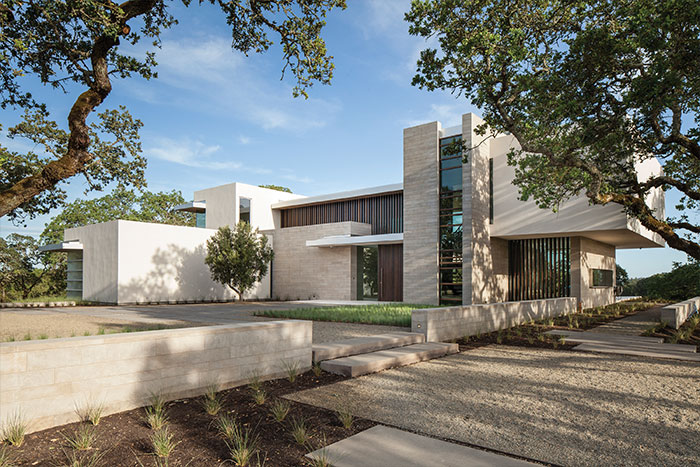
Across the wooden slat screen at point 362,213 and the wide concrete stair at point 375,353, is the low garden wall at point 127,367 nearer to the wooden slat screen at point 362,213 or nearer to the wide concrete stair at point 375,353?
the wide concrete stair at point 375,353

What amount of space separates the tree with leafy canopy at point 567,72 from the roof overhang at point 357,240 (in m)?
11.4

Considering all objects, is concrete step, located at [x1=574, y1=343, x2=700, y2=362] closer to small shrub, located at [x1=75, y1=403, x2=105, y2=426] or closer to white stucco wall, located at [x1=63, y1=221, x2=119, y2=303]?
small shrub, located at [x1=75, y1=403, x2=105, y2=426]

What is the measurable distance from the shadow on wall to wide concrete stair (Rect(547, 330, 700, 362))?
1926 cm

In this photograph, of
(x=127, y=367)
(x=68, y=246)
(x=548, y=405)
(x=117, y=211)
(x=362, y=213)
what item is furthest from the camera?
(x=117, y=211)

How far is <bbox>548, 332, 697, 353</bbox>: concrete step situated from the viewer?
29.8 feet

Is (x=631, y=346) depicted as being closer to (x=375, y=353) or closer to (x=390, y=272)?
(x=375, y=353)

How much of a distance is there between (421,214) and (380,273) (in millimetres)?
4599

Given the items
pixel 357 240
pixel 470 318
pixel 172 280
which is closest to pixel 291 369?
pixel 470 318

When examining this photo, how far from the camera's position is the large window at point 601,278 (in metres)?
22.7

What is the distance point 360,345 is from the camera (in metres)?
7.71

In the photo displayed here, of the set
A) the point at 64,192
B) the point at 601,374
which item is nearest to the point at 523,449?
the point at 601,374

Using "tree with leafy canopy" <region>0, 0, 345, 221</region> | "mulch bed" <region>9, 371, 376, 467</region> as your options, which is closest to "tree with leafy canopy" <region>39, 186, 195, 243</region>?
"tree with leafy canopy" <region>0, 0, 345, 221</region>

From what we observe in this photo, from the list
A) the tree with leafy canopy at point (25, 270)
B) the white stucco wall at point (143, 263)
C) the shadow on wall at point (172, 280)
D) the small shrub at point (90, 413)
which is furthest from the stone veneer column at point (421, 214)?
the tree with leafy canopy at point (25, 270)

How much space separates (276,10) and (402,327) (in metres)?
7.92
